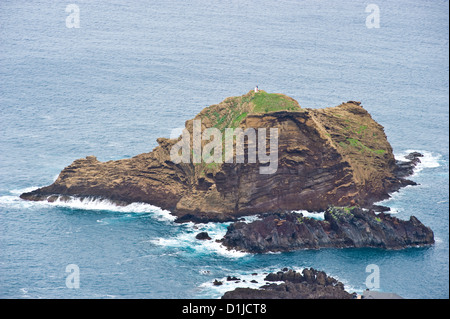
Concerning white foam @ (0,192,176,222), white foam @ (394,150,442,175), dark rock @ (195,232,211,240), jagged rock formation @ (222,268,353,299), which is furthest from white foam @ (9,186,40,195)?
white foam @ (394,150,442,175)

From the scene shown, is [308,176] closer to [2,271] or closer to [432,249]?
[432,249]

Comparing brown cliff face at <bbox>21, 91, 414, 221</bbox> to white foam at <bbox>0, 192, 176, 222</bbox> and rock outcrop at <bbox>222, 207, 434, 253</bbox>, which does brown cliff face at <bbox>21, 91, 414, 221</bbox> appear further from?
rock outcrop at <bbox>222, 207, 434, 253</bbox>

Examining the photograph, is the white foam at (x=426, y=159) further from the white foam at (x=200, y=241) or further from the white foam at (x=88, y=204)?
the white foam at (x=88, y=204)

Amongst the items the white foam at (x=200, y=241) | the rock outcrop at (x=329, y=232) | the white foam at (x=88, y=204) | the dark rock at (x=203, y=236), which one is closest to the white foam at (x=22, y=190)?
the white foam at (x=88, y=204)

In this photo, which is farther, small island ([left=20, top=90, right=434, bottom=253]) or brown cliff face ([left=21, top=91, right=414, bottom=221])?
brown cliff face ([left=21, top=91, right=414, bottom=221])

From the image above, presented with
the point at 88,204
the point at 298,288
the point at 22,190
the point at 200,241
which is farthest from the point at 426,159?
the point at 22,190

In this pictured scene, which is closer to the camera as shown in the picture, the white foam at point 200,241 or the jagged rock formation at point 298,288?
the jagged rock formation at point 298,288
